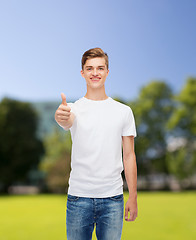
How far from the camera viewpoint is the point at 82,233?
3.66 meters


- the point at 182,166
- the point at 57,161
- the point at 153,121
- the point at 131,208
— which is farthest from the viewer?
the point at 153,121

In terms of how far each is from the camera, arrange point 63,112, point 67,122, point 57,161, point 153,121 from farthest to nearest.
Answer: point 153,121, point 57,161, point 67,122, point 63,112

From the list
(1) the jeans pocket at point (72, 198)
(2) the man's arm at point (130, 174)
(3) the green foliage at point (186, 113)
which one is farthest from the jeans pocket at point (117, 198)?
(3) the green foliage at point (186, 113)

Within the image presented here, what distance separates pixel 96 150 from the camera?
12.0ft

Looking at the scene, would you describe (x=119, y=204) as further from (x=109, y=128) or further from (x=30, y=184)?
(x=30, y=184)

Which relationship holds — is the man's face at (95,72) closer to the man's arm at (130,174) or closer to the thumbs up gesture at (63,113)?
the thumbs up gesture at (63,113)

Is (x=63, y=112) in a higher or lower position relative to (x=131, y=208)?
higher

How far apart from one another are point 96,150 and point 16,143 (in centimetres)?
3788

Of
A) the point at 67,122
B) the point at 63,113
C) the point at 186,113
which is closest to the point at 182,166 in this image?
the point at 186,113

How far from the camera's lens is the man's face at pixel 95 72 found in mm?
3877

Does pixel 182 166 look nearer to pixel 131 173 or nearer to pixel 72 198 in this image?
pixel 131 173

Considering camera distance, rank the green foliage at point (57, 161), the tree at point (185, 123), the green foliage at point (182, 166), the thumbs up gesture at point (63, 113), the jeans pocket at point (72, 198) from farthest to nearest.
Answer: the tree at point (185, 123), the green foliage at point (182, 166), the green foliage at point (57, 161), the jeans pocket at point (72, 198), the thumbs up gesture at point (63, 113)

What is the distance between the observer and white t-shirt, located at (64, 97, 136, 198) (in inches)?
143

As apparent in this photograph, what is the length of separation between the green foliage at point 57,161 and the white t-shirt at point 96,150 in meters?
28.1
